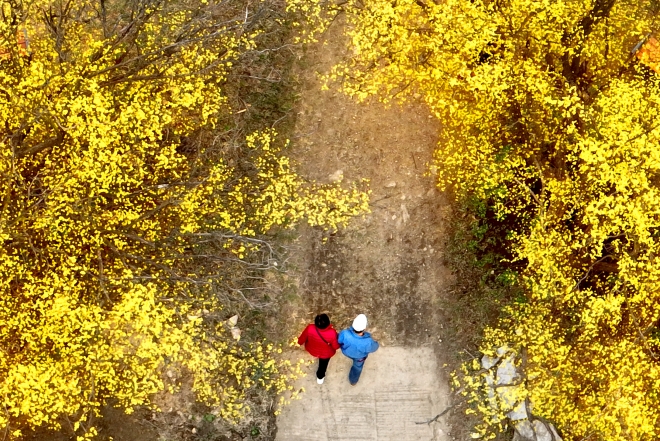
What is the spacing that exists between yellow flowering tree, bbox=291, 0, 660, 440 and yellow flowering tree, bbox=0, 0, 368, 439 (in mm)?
3175

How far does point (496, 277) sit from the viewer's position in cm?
1440

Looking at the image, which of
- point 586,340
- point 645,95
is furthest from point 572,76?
point 586,340

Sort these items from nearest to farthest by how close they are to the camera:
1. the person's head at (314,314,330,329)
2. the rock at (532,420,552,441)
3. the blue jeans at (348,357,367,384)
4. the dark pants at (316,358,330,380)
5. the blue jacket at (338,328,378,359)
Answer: the person's head at (314,314,330,329)
the blue jacket at (338,328,378,359)
the blue jeans at (348,357,367,384)
the dark pants at (316,358,330,380)
the rock at (532,420,552,441)

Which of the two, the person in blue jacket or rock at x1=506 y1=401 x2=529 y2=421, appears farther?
rock at x1=506 y1=401 x2=529 y2=421

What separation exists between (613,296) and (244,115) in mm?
9500

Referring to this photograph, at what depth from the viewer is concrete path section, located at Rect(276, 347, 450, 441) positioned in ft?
45.5

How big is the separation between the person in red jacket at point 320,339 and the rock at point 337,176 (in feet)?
11.9

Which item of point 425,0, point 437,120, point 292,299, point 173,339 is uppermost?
point 425,0

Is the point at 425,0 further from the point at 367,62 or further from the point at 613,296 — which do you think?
the point at 613,296

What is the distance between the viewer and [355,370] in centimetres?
1332

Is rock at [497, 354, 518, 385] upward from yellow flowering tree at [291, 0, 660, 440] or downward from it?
downward

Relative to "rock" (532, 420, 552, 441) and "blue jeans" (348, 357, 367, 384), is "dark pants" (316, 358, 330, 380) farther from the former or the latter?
"rock" (532, 420, 552, 441)

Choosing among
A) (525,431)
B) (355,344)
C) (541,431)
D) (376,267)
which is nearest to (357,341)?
(355,344)

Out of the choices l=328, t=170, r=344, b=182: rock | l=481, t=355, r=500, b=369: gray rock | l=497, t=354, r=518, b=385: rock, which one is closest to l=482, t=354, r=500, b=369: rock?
l=481, t=355, r=500, b=369: gray rock
